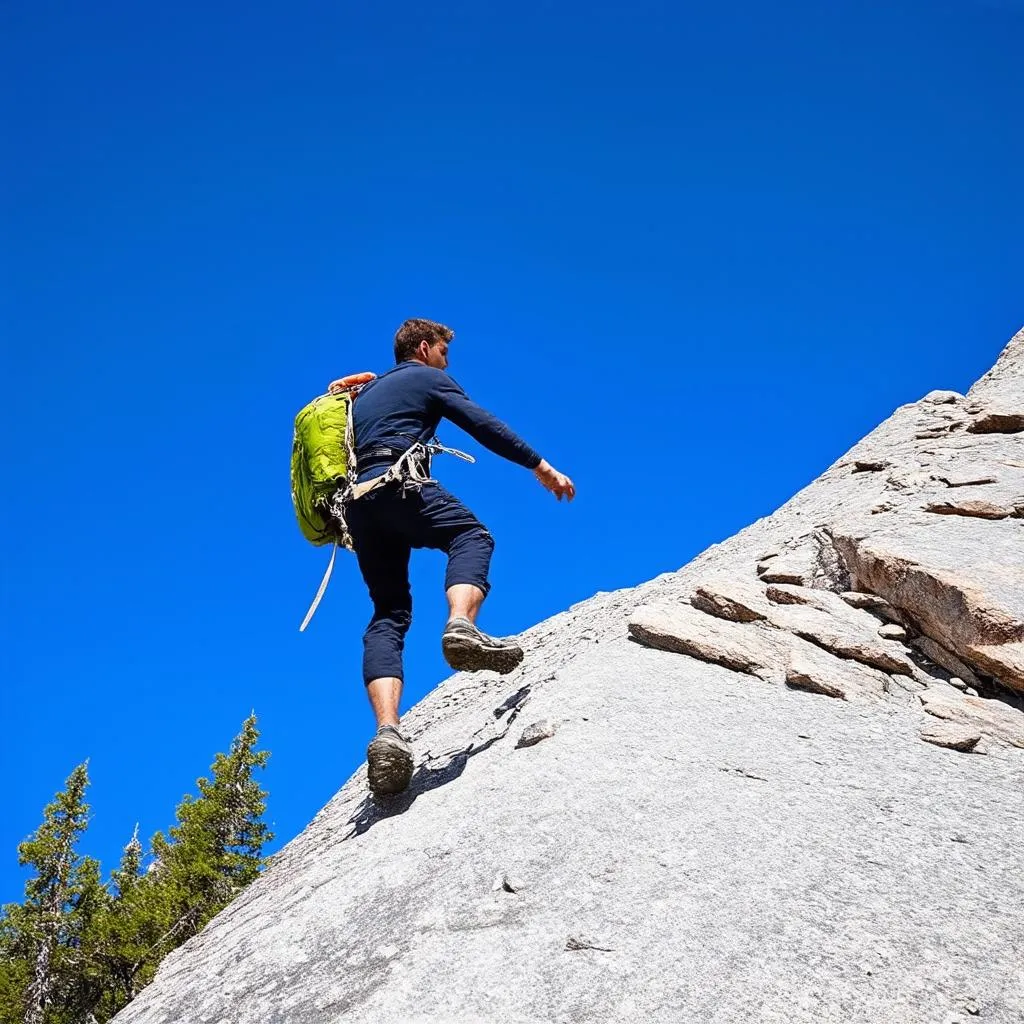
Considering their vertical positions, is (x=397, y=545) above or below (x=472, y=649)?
above

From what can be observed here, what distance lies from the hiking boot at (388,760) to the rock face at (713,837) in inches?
9.5

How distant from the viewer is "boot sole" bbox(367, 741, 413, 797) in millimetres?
5438

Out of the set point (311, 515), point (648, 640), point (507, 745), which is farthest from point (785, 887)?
point (311, 515)

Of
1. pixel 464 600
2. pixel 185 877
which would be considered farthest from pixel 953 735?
pixel 185 877

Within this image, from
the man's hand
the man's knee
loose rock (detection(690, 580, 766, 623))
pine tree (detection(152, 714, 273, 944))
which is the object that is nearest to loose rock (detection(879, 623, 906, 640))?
loose rock (detection(690, 580, 766, 623))

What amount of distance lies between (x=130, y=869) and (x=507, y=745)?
1297 inches

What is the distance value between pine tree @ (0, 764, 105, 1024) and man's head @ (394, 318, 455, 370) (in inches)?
974

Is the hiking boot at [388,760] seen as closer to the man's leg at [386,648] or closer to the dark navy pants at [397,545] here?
the man's leg at [386,648]

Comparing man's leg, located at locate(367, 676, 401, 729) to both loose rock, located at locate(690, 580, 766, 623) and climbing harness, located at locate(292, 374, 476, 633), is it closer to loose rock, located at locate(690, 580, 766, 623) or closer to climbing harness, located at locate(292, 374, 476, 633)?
climbing harness, located at locate(292, 374, 476, 633)

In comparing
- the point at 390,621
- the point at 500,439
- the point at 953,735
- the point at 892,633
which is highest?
the point at 500,439

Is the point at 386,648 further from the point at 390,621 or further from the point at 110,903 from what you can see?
the point at 110,903

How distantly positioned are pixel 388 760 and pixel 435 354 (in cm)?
311

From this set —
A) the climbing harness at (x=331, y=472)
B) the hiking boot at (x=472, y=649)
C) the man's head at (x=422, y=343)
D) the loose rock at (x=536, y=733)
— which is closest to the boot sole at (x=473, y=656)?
the hiking boot at (x=472, y=649)

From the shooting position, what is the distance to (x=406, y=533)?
6.09 meters
